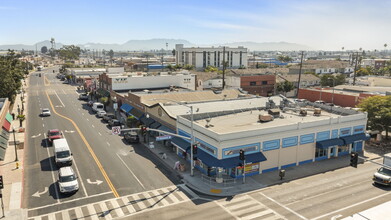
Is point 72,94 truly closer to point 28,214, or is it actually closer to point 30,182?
point 30,182

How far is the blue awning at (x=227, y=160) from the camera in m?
33.9

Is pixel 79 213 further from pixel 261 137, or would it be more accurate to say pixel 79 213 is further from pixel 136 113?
pixel 136 113

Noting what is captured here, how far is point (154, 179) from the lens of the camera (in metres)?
35.3

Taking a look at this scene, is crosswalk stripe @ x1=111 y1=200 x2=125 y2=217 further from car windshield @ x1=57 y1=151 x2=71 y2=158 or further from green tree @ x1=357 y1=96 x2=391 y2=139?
green tree @ x1=357 y1=96 x2=391 y2=139

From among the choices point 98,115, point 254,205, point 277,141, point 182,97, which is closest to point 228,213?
point 254,205

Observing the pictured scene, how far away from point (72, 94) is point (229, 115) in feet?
242

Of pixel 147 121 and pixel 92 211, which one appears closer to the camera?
pixel 92 211

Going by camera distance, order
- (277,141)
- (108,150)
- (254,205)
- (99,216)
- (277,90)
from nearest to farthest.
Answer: (99,216) < (254,205) < (277,141) < (108,150) < (277,90)

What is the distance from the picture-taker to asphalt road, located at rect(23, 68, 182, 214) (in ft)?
101

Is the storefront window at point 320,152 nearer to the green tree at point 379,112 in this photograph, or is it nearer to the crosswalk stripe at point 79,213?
the green tree at point 379,112

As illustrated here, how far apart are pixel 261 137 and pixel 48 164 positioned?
88.3ft

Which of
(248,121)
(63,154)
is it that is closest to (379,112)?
(248,121)

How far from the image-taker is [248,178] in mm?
35625

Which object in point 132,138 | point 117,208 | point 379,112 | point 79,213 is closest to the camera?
point 79,213
